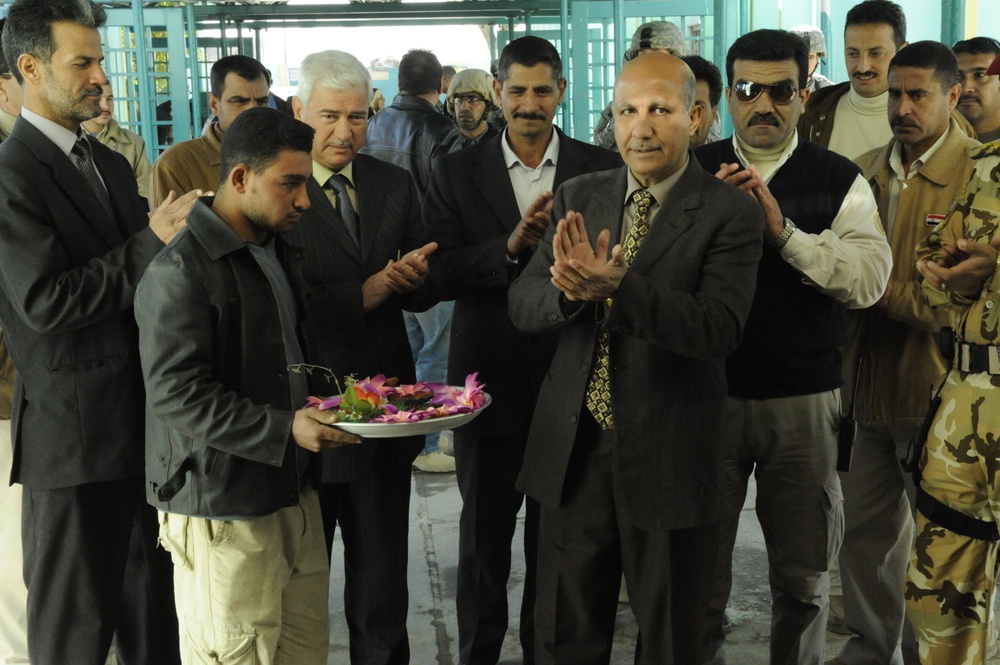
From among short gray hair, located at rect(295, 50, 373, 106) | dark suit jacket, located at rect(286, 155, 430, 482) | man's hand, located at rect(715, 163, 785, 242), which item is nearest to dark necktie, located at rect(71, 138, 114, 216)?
dark suit jacket, located at rect(286, 155, 430, 482)

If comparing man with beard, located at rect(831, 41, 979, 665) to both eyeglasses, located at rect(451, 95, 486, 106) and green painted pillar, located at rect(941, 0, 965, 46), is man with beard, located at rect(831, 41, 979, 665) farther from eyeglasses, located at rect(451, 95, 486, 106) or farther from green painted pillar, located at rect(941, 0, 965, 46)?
eyeglasses, located at rect(451, 95, 486, 106)

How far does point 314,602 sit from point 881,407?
6.33ft

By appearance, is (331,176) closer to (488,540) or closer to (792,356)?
(488,540)

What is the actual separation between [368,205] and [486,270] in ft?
1.33

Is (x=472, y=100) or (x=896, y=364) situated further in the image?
(x=472, y=100)

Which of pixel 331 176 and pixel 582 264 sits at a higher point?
pixel 331 176

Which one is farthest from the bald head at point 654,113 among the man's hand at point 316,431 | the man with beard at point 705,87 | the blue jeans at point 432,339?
the blue jeans at point 432,339

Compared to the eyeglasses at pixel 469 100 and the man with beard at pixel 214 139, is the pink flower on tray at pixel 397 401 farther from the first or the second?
the eyeglasses at pixel 469 100

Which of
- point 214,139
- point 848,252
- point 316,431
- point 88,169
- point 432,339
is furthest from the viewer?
point 432,339

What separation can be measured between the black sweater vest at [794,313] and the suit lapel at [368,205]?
3.67 ft

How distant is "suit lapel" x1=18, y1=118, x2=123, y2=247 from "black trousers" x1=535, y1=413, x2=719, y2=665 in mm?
1368

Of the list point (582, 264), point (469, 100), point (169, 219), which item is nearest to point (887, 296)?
point (582, 264)

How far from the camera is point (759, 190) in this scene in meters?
2.81

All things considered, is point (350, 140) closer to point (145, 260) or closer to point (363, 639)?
point (145, 260)
